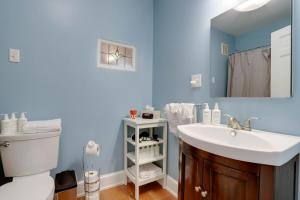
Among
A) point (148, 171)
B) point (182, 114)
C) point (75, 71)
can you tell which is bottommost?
point (148, 171)

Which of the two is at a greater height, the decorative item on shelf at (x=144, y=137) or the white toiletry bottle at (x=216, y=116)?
the white toiletry bottle at (x=216, y=116)

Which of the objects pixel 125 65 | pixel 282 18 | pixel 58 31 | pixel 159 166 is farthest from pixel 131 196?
pixel 282 18

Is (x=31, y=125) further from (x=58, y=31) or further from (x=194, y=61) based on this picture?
(x=194, y=61)

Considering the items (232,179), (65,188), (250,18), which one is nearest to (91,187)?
(65,188)

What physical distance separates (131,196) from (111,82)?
4.09ft

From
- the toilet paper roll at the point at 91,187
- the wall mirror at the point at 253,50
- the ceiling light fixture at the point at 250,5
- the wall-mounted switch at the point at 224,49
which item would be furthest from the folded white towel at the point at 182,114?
the toilet paper roll at the point at 91,187

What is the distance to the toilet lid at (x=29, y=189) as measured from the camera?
930mm

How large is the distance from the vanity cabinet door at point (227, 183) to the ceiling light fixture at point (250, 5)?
3.54ft

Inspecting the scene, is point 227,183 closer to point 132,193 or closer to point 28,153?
point 132,193

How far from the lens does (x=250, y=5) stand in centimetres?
109

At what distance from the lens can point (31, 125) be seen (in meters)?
1.25

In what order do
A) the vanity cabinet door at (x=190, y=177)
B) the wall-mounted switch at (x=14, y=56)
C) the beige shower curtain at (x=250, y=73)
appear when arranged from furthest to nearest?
the wall-mounted switch at (x=14, y=56) → the beige shower curtain at (x=250, y=73) → the vanity cabinet door at (x=190, y=177)

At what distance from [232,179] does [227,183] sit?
4 cm

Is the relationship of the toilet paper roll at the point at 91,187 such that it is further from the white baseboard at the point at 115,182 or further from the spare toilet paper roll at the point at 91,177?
the white baseboard at the point at 115,182
